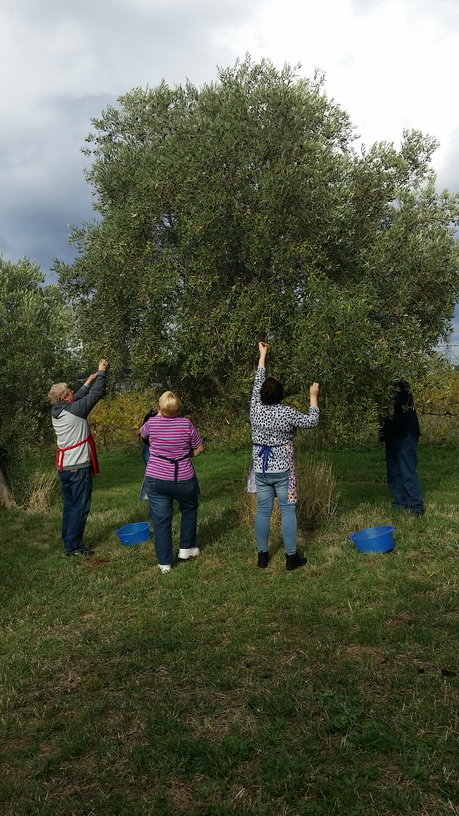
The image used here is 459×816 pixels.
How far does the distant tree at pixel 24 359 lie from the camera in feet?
38.2

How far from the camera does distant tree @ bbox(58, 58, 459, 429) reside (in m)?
7.54

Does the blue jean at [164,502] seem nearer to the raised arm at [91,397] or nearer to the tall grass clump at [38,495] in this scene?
the raised arm at [91,397]

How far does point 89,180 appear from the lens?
31.6ft

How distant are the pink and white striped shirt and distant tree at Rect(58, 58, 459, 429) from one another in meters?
1.00

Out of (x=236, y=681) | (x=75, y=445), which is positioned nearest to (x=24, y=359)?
(x=75, y=445)

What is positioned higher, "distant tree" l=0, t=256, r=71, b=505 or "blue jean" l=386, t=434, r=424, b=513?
"distant tree" l=0, t=256, r=71, b=505

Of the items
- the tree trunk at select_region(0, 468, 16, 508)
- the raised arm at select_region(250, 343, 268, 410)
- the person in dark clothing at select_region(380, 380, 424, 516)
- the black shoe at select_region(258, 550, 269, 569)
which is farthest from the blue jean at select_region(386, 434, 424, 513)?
the tree trunk at select_region(0, 468, 16, 508)

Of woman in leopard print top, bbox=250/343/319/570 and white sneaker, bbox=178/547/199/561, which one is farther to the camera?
white sneaker, bbox=178/547/199/561

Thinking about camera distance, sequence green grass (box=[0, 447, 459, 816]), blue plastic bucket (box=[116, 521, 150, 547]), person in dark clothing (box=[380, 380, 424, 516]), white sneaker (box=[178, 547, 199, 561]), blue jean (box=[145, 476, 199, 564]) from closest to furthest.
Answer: green grass (box=[0, 447, 459, 816]) → blue jean (box=[145, 476, 199, 564]) → white sneaker (box=[178, 547, 199, 561]) → person in dark clothing (box=[380, 380, 424, 516]) → blue plastic bucket (box=[116, 521, 150, 547])

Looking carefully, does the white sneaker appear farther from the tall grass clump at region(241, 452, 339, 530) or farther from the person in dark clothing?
the person in dark clothing

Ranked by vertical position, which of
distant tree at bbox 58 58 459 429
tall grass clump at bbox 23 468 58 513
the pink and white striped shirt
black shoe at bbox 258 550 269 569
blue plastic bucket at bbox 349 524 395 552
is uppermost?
distant tree at bbox 58 58 459 429

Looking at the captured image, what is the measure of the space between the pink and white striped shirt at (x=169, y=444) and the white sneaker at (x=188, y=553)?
1.09 metres

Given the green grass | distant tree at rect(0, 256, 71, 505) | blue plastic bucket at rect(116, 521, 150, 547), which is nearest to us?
the green grass

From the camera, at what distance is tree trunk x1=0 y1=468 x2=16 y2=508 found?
41.2 feet
